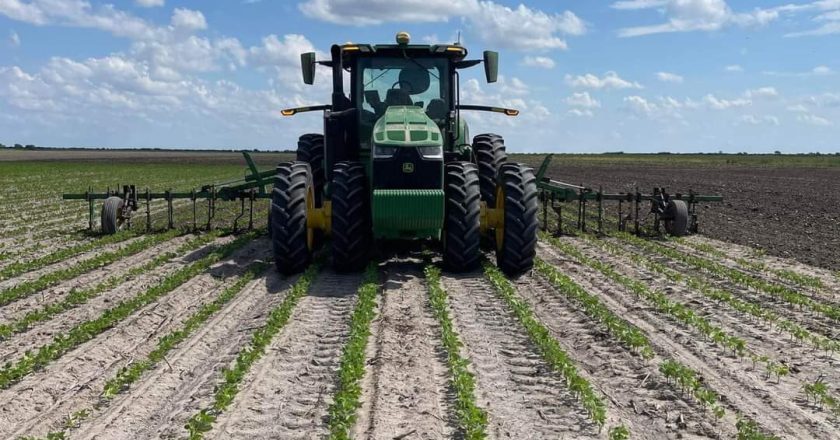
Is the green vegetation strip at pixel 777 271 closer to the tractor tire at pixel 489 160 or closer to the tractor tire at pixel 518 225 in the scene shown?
the tractor tire at pixel 518 225

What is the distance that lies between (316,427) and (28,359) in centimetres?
266

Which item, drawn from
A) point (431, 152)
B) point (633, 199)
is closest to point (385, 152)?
point (431, 152)

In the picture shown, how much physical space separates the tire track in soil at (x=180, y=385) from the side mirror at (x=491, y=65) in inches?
186

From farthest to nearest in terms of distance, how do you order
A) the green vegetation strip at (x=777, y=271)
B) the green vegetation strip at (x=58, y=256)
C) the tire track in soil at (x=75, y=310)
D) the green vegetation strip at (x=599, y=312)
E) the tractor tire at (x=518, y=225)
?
1. the green vegetation strip at (x=58, y=256)
2. the tractor tire at (x=518, y=225)
3. the green vegetation strip at (x=777, y=271)
4. the tire track in soil at (x=75, y=310)
5. the green vegetation strip at (x=599, y=312)

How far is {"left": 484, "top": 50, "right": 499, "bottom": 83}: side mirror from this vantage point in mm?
11164

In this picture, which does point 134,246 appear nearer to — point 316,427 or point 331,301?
point 331,301

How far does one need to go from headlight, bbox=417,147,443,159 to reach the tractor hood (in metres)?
0.05

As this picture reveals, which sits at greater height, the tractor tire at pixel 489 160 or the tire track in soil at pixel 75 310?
the tractor tire at pixel 489 160

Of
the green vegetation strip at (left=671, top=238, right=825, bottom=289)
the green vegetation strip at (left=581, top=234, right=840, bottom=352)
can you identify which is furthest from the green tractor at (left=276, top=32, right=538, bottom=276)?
the green vegetation strip at (left=671, top=238, right=825, bottom=289)

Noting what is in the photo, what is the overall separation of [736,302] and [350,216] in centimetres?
447

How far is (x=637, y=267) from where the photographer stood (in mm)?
11219

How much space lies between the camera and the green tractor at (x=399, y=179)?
966cm

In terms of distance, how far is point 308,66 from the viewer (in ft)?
36.6

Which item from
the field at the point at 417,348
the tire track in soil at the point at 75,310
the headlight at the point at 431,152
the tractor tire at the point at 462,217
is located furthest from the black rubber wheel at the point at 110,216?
the headlight at the point at 431,152
